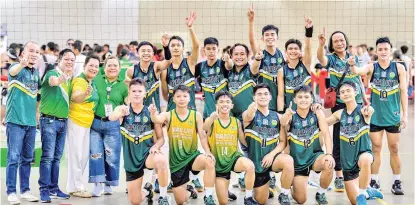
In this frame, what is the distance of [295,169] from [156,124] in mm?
1509

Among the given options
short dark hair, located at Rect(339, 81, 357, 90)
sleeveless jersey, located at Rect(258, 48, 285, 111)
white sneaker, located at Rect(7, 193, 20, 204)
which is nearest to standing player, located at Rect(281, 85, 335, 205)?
short dark hair, located at Rect(339, 81, 357, 90)

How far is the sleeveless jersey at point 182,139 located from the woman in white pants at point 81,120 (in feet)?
3.40

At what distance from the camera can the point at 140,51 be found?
660cm

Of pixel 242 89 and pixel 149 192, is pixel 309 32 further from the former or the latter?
pixel 149 192

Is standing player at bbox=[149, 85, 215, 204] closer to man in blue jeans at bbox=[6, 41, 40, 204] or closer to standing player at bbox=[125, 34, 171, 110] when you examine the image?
standing player at bbox=[125, 34, 171, 110]

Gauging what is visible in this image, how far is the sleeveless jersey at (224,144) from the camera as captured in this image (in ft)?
19.7

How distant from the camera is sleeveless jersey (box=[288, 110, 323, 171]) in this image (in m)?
6.03

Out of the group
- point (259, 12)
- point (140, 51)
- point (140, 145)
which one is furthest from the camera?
point (259, 12)

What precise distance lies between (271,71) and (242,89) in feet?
1.33

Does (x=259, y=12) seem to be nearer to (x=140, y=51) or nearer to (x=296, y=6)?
(x=296, y=6)

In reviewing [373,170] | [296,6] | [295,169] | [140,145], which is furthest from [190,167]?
[296,6]

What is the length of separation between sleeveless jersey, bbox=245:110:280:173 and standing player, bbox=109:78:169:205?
94 cm

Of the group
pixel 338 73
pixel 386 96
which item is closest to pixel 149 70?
pixel 338 73

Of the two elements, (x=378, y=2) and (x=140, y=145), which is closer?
(x=140, y=145)
